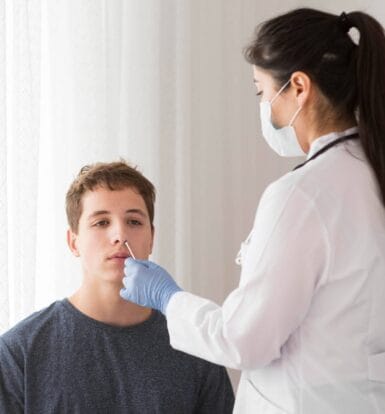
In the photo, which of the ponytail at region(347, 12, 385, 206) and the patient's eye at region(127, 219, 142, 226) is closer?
the ponytail at region(347, 12, 385, 206)

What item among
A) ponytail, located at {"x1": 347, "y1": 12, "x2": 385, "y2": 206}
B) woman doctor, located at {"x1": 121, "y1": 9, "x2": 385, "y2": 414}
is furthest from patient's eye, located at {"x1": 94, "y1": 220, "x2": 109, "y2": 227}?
ponytail, located at {"x1": 347, "y1": 12, "x2": 385, "y2": 206}

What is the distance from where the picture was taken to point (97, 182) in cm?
185

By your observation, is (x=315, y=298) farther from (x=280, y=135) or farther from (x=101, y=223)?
(x=101, y=223)

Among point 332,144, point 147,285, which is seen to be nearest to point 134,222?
point 147,285

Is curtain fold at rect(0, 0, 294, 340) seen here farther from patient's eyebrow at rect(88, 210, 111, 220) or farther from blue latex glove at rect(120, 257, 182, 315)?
blue latex glove at rect(120, 257, 182, 315)

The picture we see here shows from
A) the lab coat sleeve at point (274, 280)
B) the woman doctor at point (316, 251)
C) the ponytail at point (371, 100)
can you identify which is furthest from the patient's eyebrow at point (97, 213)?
the ponytail at point (371, 100)

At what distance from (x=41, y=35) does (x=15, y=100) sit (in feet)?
0.66

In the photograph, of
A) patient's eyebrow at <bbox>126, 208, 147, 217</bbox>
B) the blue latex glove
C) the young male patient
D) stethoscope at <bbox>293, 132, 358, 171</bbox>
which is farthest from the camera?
patient's eyebrow at <bbox>126, 208, 147, 217</bbox>

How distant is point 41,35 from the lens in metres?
1.94

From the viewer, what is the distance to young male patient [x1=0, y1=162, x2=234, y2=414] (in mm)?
1725

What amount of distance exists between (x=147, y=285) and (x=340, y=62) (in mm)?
606

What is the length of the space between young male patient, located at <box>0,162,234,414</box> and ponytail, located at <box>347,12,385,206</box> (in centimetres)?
67

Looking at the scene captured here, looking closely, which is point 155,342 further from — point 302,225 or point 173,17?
point 173,17

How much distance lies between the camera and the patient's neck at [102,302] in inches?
71.7
